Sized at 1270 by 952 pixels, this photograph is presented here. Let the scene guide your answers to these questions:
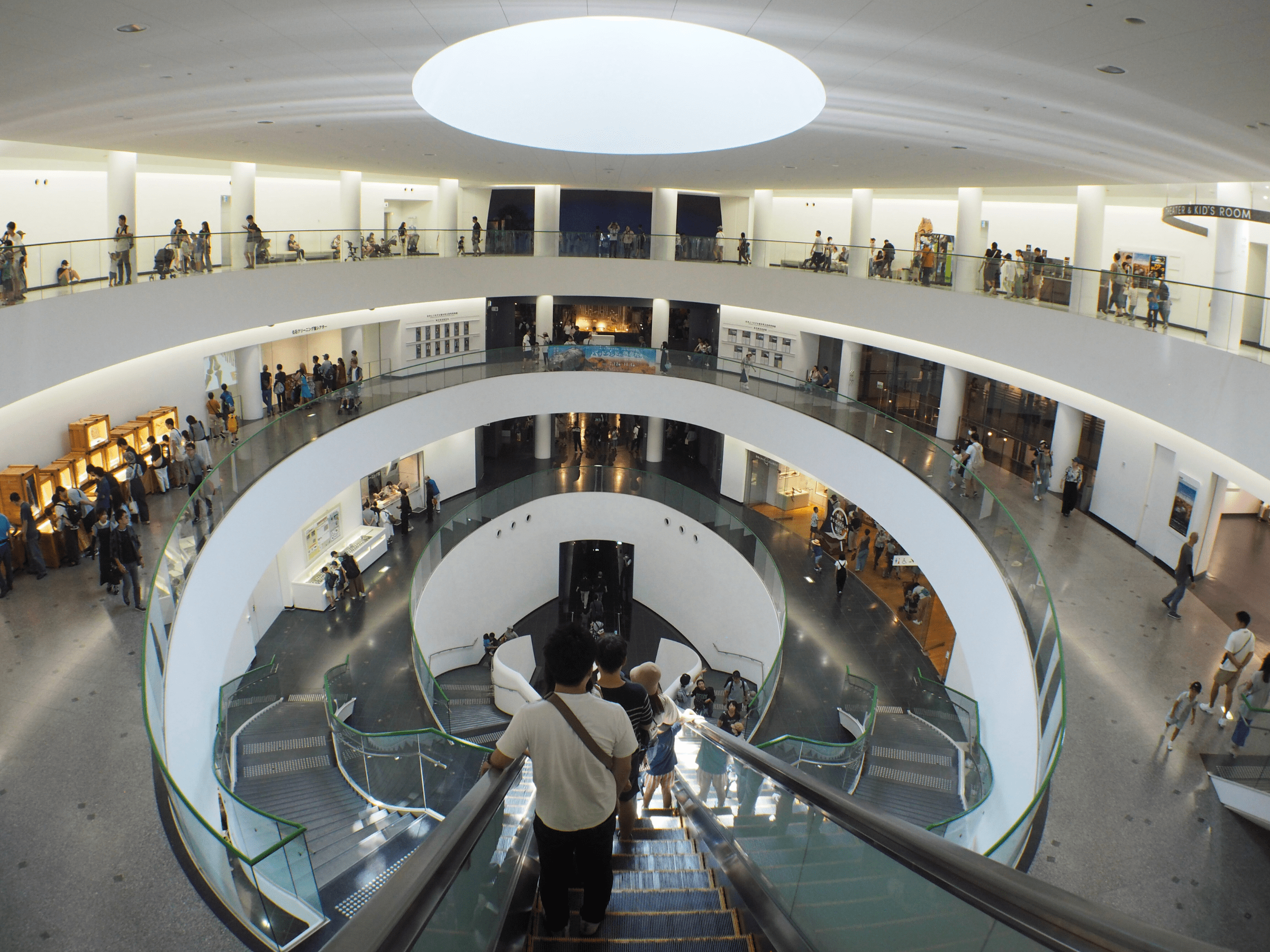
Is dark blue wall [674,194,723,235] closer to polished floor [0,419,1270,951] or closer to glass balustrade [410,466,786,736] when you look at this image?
glass balustrade [410,466,786,736]

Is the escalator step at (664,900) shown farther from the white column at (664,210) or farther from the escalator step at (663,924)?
the white column at (664,210)

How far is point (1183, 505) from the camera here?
14.4 m

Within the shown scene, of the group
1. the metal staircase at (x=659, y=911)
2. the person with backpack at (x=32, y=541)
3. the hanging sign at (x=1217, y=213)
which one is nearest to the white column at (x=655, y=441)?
the hanging sign at (x=1217, y=213)

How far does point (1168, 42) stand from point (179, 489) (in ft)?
50.3

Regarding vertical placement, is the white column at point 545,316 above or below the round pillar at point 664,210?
below

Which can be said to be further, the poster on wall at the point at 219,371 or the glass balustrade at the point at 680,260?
the poster on wall at the point at 219,371

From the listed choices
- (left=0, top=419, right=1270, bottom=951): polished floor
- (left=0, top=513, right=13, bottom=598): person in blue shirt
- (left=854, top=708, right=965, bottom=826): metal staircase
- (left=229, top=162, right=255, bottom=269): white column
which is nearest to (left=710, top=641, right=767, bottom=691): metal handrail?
(left=854, top=708, right=965, bottom=826): metal staircase

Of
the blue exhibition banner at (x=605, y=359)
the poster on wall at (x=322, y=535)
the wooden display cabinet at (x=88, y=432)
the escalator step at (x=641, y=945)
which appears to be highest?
the blue exhibition banner at (x=605, y=359)

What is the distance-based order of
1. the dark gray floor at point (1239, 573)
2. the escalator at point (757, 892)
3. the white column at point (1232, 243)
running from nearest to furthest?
1. the escalator at point (757, 892)
2. the white column at point (1232, 243)
3. the dark gray floor at point (1239, 573)

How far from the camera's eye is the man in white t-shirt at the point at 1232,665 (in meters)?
9.24

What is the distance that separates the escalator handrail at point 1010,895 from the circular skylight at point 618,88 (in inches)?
352

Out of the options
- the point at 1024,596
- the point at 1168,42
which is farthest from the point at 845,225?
the point at 1168,42

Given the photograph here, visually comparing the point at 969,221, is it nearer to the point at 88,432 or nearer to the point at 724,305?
the point at 724,305

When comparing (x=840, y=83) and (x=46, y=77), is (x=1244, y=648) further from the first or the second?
(x=46, y=77)
